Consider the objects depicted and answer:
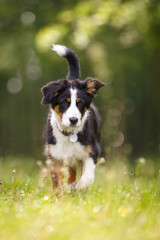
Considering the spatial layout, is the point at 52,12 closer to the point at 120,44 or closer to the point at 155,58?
the point at 120,44

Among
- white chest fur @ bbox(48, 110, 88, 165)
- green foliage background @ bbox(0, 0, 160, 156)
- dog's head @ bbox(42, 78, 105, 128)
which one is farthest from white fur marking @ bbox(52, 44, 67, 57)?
green foliage background @ bbox(0, 0, 160, 156)

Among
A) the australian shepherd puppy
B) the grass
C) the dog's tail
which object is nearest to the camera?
the grass

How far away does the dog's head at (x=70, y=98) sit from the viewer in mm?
4785

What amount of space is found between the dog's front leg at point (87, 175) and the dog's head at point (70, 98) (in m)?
0.52

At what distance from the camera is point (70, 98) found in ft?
16.1

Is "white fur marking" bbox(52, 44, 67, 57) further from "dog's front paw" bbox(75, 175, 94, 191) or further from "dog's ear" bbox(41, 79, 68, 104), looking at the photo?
"dog's front paw" bbox(75, 175, 94, 191)

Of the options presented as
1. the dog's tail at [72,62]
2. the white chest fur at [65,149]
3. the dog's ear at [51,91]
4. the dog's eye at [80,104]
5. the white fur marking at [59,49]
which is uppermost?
the white fur marking at [59,49]

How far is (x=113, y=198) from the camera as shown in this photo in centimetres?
356

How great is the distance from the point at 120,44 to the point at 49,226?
9.56m

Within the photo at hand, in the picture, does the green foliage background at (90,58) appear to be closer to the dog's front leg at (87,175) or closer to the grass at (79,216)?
the dog's front leg at (87,175)

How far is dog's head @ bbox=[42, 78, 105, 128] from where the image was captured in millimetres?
4785

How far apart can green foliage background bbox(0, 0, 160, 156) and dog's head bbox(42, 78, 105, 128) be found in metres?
3.04

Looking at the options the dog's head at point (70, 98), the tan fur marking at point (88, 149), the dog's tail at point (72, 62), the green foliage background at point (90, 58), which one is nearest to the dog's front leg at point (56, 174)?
the tan fur marking at point (88, 149)

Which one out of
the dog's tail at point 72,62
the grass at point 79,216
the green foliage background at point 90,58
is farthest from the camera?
the green foliage background at point 90,58
